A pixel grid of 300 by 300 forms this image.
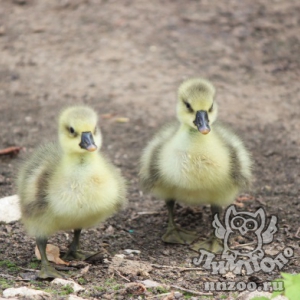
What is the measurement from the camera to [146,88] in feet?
26.1

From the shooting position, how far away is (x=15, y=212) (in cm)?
513

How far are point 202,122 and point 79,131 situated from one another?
2.81ft

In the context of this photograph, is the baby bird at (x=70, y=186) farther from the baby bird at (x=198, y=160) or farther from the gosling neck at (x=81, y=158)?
the baby bird at (x=198, y=160)

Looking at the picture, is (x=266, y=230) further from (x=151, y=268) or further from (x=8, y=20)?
(x=8, y=20)

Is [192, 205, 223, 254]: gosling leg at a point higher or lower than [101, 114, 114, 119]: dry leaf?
lower

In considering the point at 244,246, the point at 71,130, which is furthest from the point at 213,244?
the point at 71,130

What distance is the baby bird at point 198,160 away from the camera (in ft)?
15.1

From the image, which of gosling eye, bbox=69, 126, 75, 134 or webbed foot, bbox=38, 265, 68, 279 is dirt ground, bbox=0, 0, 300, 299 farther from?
gosling eye, bbox=69, 126, 75, 134

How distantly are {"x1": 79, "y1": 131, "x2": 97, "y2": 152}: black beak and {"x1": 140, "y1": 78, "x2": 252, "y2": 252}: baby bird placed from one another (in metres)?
0.72

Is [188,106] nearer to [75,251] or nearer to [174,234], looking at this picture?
[174,234]

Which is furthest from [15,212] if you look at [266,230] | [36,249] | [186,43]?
[186,43]

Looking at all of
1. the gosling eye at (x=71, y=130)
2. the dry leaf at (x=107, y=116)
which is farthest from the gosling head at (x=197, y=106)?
the dry leaf at (x=107, y=116)

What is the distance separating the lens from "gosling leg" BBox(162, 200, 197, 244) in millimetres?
5016

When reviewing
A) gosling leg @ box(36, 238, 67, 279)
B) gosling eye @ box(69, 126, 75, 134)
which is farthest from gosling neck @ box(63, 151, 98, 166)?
gosling leg @ box(36, 238, 67, 279)
